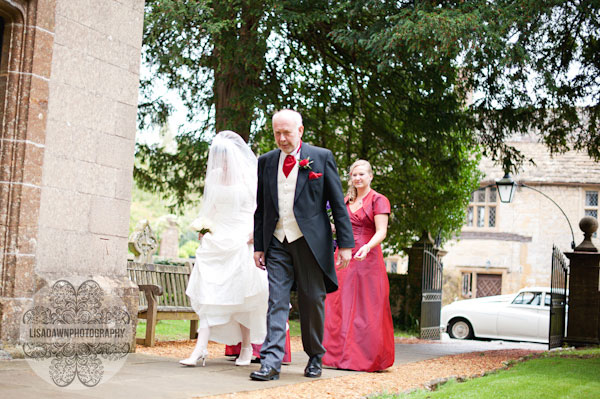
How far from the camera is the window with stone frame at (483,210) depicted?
34438 millimetres

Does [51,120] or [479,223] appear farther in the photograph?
[479,223]

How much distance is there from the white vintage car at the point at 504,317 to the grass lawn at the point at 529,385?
11338mm

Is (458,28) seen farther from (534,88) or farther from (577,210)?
(577,210)

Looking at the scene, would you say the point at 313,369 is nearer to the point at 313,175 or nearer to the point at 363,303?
the point at 363,303

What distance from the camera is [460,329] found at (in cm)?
2017

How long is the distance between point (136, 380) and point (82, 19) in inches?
142

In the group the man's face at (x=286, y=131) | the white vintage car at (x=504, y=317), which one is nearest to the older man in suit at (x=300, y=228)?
the man's face at (x=286, y=131)

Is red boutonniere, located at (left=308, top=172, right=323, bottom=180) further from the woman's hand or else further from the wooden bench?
the wooden bench

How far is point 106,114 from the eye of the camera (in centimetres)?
723

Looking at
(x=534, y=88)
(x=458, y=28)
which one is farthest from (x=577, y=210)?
(x=458, y=28)

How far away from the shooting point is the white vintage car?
1931cm

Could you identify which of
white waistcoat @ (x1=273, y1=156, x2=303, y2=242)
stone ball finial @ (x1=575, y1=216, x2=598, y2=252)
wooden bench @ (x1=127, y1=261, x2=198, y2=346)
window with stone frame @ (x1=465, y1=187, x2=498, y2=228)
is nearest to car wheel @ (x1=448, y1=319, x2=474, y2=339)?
stone ball finial @ (x1=575, y1=216, x2=598, y2=252)

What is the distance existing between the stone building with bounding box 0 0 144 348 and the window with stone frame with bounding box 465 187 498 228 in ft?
94.3

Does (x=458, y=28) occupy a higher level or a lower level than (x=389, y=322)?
higher
